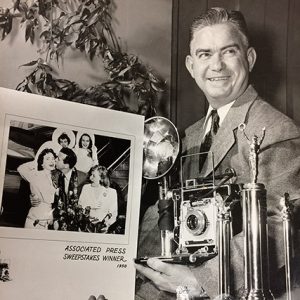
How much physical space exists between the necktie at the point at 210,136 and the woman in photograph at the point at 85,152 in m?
0.29

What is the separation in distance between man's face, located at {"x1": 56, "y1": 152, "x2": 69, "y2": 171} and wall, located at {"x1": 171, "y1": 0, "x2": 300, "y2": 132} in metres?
0.34

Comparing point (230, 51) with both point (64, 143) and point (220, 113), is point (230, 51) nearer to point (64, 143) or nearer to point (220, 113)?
point (220, 113)

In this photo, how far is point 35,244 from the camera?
1293mm

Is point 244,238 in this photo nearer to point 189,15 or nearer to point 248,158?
point 248,158

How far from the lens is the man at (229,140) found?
1283 mm

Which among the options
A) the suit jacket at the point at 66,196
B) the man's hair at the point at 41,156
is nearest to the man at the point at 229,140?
the suit jacket at the point at 66,196

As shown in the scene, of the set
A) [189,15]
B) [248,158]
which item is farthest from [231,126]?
[189,15]

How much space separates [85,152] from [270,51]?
55cm

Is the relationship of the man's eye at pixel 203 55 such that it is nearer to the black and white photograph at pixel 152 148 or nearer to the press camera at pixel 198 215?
the black and white photograph at pixel 152 148

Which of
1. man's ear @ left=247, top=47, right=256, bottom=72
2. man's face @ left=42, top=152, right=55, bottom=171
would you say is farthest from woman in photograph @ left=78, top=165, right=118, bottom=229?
man's ear @ left=247, top=47, right=256, bottom=72

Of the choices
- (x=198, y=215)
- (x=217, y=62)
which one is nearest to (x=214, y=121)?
(x=217, y=62)

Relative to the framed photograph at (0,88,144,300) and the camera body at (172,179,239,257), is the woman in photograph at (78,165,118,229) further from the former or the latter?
the camera body at (172,179,239,257)

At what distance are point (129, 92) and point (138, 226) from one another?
0.37 metres

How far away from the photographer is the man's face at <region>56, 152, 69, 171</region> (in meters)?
1.36
